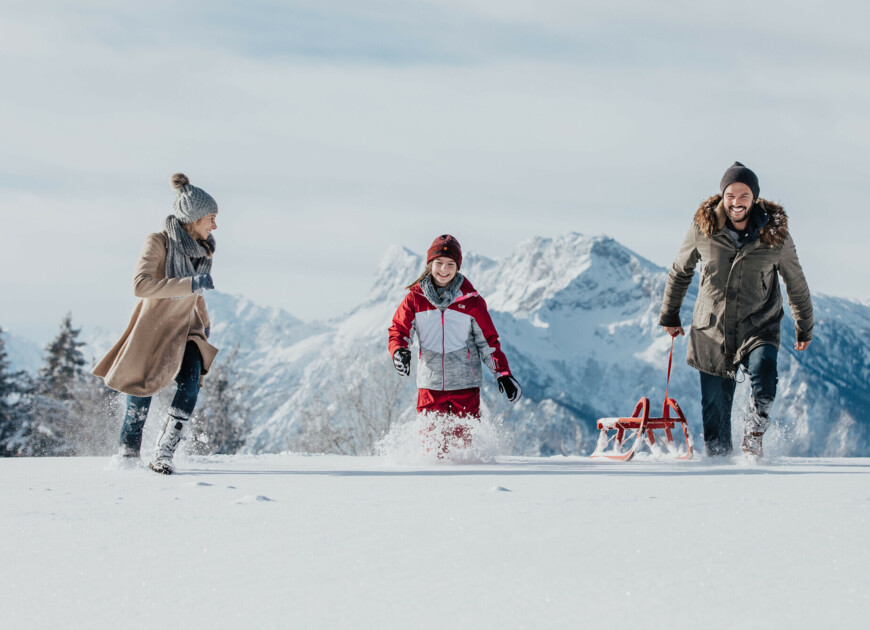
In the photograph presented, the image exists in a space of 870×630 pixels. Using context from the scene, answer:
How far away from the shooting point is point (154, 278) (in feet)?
17.2

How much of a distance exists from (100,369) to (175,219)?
1.03 meters

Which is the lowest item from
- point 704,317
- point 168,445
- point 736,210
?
point 168,445

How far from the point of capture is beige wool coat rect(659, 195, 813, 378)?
5.98 meters

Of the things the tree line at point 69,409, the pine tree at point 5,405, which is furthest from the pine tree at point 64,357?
the pine tree at point 5,405

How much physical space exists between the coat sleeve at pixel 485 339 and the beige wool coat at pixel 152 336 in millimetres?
1932

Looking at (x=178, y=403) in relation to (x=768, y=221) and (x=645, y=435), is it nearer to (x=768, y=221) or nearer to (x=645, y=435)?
(x=645, y=435)

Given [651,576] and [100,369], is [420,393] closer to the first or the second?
[100,369]

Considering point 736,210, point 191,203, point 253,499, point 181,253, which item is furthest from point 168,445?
point 736,210

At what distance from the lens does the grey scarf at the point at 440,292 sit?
628 centimetres

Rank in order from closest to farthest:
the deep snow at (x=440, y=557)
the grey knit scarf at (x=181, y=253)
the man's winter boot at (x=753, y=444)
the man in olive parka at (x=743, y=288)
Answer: the deep snow at (x=440, y=557), the grey knit scarf at (x=181, y=253), the man's winter boot at (x=753, y=444), the man in olive parka at (x=743, y=288)

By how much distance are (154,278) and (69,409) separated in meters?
28.3

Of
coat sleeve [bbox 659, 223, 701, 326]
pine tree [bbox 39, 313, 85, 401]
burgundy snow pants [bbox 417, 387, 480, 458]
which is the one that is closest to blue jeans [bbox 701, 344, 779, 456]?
coat sleeve [bbox 659, 223, 701, 326]

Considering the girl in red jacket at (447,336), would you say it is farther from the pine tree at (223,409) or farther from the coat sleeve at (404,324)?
the pine tree at (223,409)

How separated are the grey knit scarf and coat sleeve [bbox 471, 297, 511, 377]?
78.2 inches
